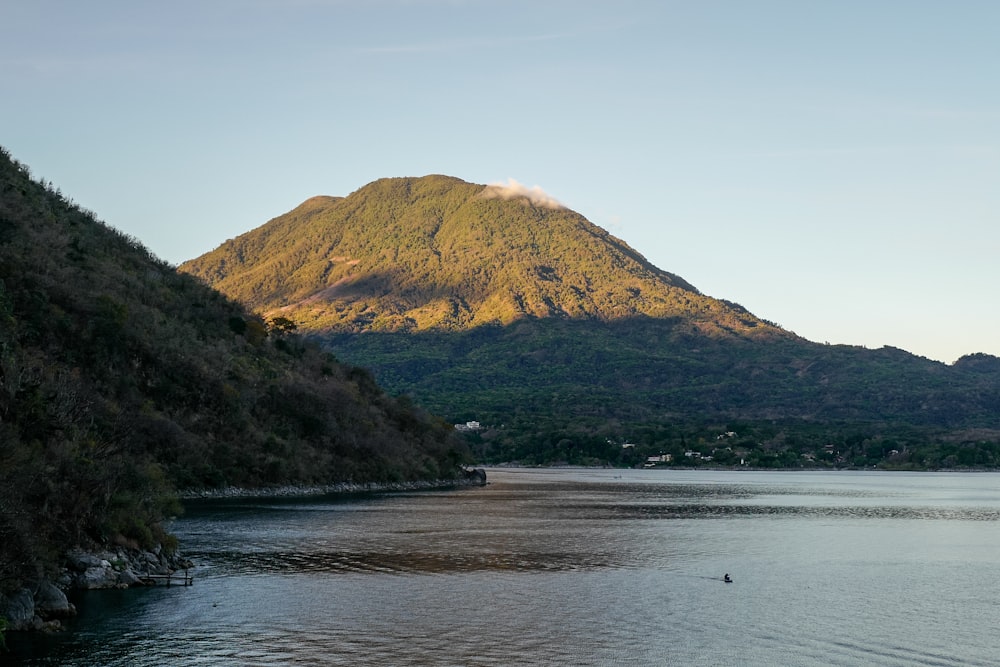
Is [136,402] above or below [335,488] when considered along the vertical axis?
above

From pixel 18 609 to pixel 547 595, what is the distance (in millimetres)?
24092

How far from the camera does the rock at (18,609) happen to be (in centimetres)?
3780

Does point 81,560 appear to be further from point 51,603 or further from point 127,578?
point 51,603

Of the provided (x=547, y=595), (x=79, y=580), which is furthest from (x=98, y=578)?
(x=547, y=595)

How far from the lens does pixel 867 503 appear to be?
134 m

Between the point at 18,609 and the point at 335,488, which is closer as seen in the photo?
the point at 18,609

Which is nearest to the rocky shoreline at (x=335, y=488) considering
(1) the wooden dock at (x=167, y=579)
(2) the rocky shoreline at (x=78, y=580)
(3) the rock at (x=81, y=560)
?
(2) the rocky shoreline at (x=78, y=580)

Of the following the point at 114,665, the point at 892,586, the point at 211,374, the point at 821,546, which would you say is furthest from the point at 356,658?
the point at 211,374

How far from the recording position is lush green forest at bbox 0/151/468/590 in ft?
158

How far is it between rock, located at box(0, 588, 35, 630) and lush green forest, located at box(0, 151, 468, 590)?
2.34 ft

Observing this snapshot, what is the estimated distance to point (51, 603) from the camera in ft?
135

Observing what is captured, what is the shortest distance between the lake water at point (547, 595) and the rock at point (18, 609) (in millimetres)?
1004

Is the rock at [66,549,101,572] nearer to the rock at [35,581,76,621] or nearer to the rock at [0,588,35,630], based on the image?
the rock at [35,581,76,621]

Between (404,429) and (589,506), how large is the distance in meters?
56.0
